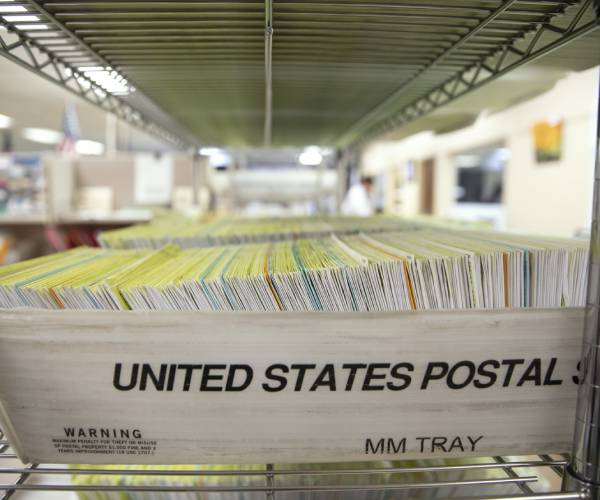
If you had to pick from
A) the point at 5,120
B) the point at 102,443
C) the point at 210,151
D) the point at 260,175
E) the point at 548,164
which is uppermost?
the point at 5,120

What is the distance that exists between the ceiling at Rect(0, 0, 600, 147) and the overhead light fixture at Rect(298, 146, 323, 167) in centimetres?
117

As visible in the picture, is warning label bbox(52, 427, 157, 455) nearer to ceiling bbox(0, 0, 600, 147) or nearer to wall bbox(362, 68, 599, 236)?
ceiling bbox(0, 0, 600, 147)

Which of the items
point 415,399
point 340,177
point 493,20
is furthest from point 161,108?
point 340,177

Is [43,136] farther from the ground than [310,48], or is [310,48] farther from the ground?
[43,136]

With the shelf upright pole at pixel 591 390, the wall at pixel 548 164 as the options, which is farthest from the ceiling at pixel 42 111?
the wall at pixel 548 164

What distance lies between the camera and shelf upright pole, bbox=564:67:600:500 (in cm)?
53

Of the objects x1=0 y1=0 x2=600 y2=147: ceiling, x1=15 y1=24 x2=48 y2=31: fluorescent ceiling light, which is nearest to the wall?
x1=0 y1=0 x2=600 y2=147: ceiling

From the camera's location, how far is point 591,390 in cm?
54

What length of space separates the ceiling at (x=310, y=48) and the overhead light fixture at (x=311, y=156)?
3.83ft

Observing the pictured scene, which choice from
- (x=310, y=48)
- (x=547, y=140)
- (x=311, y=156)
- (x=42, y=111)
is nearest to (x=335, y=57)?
(x=310, y=48)

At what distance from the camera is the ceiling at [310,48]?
720 mm

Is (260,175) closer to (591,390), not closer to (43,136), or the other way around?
(591,390)

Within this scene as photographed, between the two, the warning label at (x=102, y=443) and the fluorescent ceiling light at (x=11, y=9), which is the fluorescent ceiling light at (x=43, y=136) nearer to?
the fluorescent ceiling light at (x=11, y=9)

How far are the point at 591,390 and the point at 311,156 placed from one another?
239 cm
